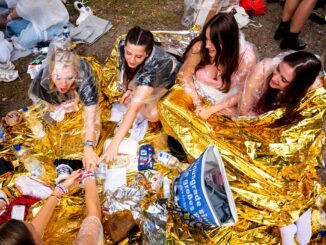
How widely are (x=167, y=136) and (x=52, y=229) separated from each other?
46.9 inches

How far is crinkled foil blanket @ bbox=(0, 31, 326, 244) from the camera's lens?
209 cm

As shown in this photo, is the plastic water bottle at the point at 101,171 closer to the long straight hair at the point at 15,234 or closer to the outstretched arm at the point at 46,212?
the outstretched arm at the point at 46,212

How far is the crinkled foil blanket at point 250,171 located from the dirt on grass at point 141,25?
1221 millimetres

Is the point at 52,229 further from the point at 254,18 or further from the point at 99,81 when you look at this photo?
the point at 254,18

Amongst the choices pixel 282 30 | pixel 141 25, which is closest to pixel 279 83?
pixel 282 30

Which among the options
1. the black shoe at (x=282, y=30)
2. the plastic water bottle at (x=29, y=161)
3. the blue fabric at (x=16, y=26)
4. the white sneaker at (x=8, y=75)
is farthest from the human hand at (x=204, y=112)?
the blue fabric at (x=16, y=26)

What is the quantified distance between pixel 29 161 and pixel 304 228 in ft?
7.48

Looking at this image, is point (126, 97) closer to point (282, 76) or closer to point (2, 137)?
point (2, 137)

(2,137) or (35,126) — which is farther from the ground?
(35,126)

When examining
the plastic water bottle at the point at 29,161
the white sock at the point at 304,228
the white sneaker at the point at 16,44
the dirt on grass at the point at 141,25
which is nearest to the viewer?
the white sock at the point at 304,228

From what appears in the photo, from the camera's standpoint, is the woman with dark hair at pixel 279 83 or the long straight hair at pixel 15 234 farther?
the woman with dark hair at pixel 279 83

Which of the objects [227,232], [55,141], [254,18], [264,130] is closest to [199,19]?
[254,18]

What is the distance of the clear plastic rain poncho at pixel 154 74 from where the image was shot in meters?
2.49

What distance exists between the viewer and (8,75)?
3451 mm
